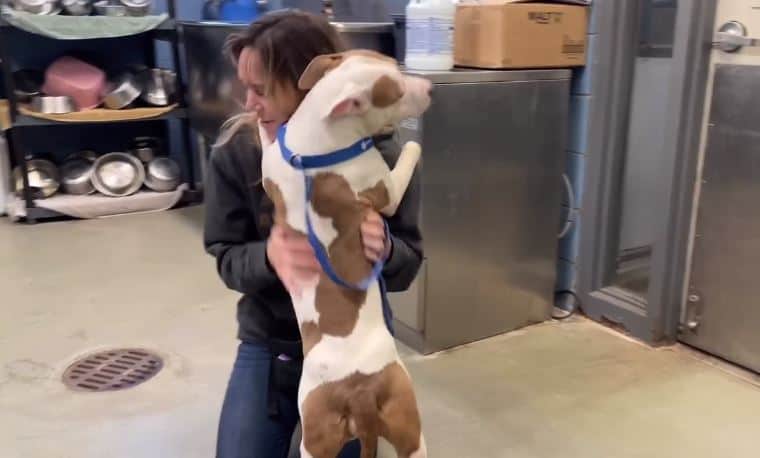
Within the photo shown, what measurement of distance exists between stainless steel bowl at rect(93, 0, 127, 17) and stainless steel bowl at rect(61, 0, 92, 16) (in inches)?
1.9

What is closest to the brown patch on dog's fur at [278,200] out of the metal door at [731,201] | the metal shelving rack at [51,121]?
the metal door at [731,201]

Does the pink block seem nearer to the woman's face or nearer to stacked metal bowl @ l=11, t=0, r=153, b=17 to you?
stacked metal bowl @ l=11, t=0, r=153, b=17

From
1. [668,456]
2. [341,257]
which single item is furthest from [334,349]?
[668,456]

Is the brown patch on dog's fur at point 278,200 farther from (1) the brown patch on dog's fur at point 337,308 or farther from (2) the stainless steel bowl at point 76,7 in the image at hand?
(2) the stainless steel bowl at point 76,7

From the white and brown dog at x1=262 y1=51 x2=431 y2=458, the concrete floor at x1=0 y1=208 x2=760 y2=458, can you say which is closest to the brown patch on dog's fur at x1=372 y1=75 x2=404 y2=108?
the white and brown dog at x1=262 y1=51 x2=431 y2=458

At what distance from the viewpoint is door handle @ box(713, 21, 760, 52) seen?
1801 mm

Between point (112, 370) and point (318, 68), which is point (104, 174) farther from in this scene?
point (318, 68)

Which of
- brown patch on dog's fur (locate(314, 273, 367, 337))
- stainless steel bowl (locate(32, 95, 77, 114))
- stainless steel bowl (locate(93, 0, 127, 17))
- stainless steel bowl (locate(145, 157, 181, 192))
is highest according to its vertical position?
stainless steel bowl (locate(93, 0, 127, 17))

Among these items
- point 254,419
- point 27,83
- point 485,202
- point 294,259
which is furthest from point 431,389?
point 27,83

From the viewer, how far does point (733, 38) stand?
71.7 inches

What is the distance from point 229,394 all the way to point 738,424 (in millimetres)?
1184

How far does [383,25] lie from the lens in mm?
2484

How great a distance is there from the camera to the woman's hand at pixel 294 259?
1.00 metres

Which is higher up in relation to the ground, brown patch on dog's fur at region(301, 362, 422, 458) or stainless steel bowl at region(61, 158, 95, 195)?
brown patch on dog's fur at region(301, 362, 422, 458)
